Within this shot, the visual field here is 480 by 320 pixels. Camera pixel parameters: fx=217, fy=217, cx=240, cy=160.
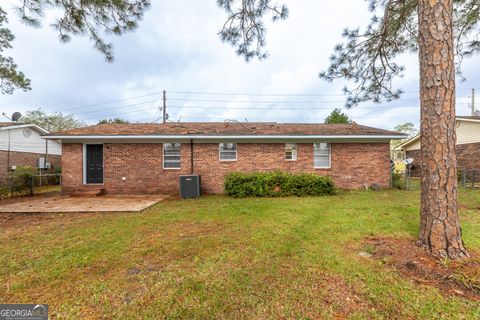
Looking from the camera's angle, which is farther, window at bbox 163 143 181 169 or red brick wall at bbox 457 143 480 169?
red brick wall at bbox 457 143 480 169

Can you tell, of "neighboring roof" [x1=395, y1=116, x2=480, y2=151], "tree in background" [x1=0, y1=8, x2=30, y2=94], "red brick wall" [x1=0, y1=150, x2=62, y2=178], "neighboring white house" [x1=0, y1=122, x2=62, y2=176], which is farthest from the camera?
"neighboring white house" [x1=0, y1=122, x2=62, y2=176]

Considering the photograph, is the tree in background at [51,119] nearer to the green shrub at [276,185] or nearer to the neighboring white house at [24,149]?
the neighboring white house at [24,149]

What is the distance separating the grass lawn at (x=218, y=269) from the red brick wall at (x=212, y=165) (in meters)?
4.58

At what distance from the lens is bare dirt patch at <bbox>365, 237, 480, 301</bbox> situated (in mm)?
2498

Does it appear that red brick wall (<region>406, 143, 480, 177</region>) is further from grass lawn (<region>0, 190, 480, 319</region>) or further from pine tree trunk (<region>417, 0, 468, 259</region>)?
pine tree trunk (<region>417, 0, 468, 259</region>)

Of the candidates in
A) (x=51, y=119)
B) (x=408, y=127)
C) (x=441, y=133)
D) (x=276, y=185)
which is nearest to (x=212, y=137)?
A: (x=276, y=185)

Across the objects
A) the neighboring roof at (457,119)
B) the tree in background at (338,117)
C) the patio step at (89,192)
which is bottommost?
the patio step at (89,192)

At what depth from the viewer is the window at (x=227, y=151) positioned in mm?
10461

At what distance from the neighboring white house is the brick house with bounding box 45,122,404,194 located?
4831 millimetres

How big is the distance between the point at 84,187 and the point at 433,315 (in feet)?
40.3

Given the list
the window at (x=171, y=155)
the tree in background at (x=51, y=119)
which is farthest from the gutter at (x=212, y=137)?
the tree in background at (x=51, y=119)

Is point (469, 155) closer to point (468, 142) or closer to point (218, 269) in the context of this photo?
point (468, 142)
